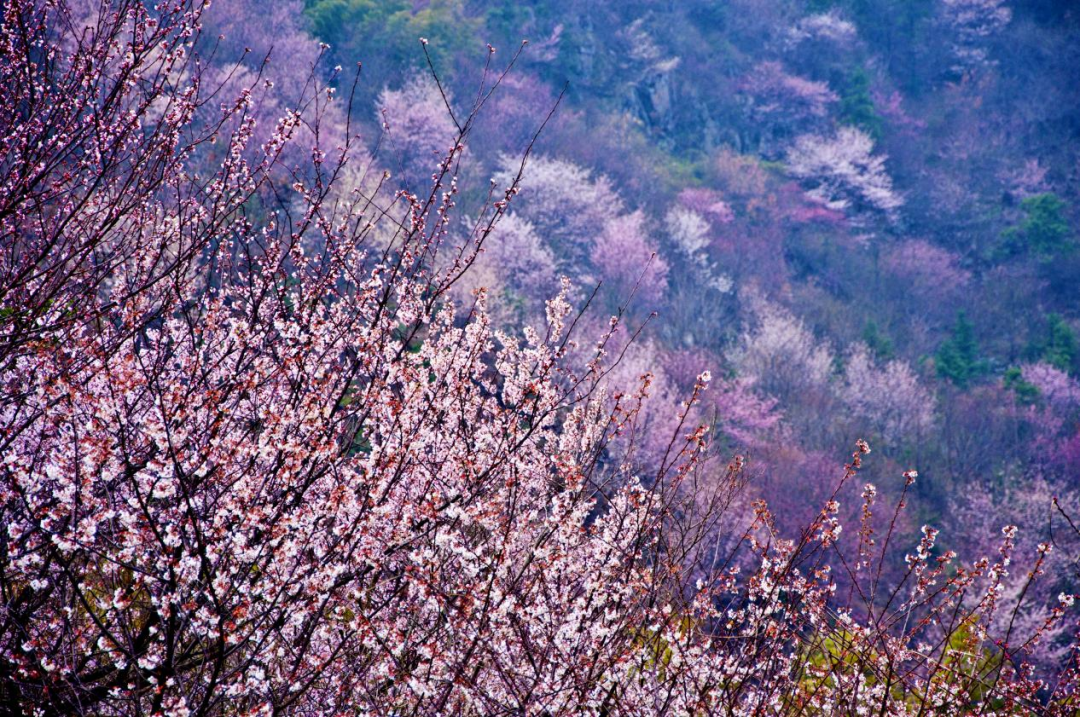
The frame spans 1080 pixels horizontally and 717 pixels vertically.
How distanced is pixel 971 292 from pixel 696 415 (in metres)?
27.6

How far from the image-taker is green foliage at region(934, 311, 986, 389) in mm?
35250

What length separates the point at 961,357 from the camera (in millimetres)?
35875

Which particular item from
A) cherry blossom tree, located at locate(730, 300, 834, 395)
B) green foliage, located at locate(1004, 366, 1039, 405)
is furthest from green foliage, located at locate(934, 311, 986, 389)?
cherry blossom tree, located at locate(730, 300, 834, 395)

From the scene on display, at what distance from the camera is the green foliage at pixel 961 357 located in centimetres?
3525

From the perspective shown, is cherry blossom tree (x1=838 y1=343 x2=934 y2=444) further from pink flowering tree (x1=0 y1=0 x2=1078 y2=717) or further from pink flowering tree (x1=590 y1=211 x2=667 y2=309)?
pink flowering tree (x1=0 y1=0 x2=1078 y2=717)

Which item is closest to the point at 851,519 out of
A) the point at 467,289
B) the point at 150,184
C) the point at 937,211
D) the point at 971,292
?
the point at 467,289

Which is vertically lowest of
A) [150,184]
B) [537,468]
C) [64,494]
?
[537,468]

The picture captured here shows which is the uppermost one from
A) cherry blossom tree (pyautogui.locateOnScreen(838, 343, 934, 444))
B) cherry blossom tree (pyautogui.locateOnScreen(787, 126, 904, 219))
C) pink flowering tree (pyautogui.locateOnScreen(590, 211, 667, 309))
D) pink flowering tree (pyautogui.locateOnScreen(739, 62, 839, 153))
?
pink flowering tree (pyautogui.locateOnScreen(739, 62, 839, 153))

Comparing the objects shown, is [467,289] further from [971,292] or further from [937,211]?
[937,211]

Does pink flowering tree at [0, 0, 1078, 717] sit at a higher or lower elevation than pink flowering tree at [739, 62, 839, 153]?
lower

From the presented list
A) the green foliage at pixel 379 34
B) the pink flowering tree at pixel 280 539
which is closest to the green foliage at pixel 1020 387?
the green foliage at pixel 379 34

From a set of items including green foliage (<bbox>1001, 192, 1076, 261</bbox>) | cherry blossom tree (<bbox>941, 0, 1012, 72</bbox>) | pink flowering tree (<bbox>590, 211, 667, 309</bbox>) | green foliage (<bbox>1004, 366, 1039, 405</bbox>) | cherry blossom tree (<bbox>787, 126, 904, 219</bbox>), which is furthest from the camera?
cherry blossom tree (<bbox>941, 0, 1012, 72</bbox>)

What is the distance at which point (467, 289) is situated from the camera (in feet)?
75.9

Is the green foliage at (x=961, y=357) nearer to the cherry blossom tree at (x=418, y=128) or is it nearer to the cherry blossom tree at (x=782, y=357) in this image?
the cherry blossom tree at (x=782, y=357)
